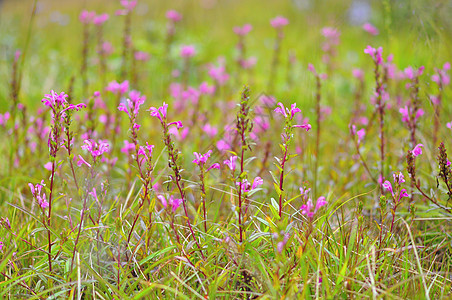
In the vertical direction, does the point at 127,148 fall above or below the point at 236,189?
below

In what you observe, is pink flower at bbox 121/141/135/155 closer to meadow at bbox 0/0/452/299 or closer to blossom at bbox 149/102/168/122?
meadow at bbox 0/0/452/299

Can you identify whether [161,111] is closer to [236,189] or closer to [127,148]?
[236,189]

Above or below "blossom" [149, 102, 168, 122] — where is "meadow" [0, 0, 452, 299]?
below

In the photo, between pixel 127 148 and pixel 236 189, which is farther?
pixel 127 148

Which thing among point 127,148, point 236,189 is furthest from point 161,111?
point 127,148

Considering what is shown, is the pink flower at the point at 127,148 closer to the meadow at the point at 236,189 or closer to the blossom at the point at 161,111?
the meadow at the point at 236,189

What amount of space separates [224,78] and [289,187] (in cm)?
→ 185

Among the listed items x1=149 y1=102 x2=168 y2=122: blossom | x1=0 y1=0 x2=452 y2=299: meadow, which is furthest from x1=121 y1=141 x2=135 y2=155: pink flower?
x1=149 y1=102 x2=168 y2=122: blossom

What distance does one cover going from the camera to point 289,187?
277cm

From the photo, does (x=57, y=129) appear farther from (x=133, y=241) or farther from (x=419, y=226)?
(x=419, y=226)

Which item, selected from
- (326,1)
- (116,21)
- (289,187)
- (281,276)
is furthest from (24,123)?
(116,21)

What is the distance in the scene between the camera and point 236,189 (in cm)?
165

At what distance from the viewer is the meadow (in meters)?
1.57

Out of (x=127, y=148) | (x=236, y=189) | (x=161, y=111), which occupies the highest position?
(x=161, y=111)
